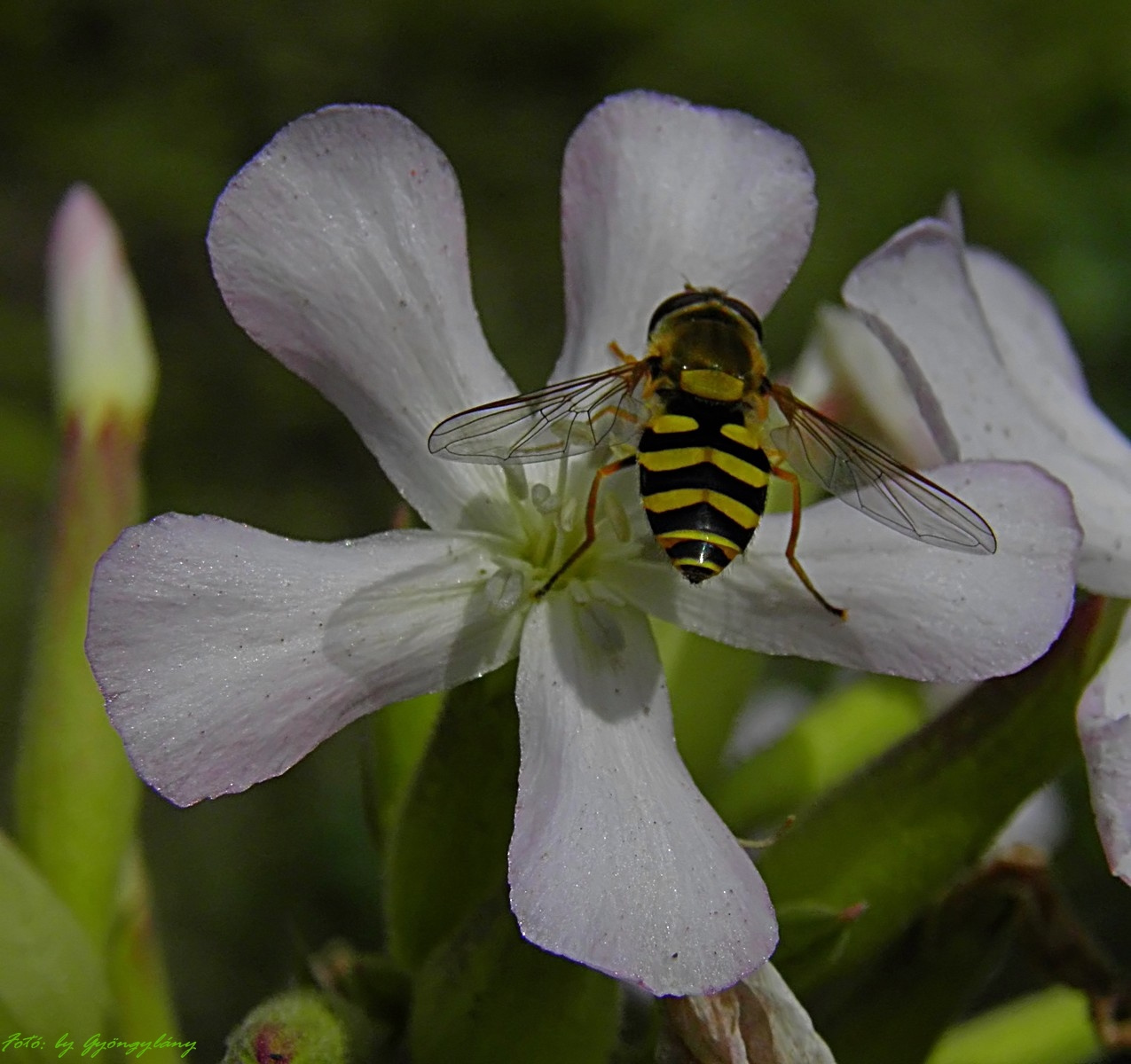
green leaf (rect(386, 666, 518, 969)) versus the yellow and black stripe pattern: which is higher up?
the yellow and black stripe pattern

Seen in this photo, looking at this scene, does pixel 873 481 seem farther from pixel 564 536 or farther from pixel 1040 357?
pixel 1040 357

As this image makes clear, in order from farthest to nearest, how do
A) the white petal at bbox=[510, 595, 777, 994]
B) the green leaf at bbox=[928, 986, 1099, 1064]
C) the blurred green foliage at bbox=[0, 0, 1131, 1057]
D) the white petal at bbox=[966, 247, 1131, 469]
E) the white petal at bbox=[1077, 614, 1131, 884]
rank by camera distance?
the blurred green foliage at bbox=[0, 0, 1131, 1057], the green leaf at bbox=[928, 986, 1099, 1064], the white petal at bbox=[966, 247, 1131, 469], the white petal at bbox=[1077, 614, 1131, 884], the white petal at bbox=[510, 595, 777, 994]

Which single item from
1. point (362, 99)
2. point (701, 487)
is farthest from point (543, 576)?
point (362, 99)

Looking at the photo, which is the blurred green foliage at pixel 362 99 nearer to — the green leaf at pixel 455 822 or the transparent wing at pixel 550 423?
the green leaf at pixel 455 822

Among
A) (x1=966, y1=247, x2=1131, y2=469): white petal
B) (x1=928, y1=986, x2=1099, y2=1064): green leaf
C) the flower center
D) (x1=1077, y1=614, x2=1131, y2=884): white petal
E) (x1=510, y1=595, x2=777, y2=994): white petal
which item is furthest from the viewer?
(x1=928, y1=986, x2=1099, y2=1064): green leaf

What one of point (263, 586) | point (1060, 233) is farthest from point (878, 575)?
point (1060, 233)

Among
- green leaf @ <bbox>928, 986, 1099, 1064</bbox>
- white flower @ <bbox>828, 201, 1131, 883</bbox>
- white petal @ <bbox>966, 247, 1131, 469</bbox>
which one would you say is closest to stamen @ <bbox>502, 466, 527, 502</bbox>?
white flower @ <bbox>828, 201, 1131, 883</bbox>

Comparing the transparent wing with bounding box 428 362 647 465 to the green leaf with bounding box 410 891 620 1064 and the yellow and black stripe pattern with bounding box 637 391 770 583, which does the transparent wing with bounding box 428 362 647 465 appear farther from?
the green leaf with bounding box 410 891 620 1064

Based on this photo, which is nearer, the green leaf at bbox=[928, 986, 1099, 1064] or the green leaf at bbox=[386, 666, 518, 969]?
the green leaf at bbox=[386, 666, 518, 969]

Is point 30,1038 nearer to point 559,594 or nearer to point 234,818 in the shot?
point 559,594
